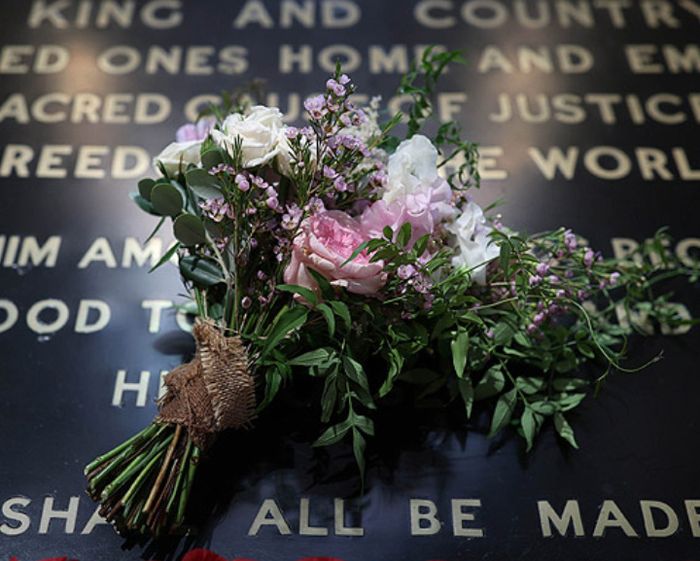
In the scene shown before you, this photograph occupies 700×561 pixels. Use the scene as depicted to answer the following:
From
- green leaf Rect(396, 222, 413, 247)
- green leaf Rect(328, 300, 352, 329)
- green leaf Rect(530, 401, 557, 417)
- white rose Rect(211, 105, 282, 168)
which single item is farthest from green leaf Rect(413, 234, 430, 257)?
green leaf Rect(530, 401, 557, 417)

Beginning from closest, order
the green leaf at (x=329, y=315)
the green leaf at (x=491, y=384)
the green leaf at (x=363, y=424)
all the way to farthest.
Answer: the green leaf at (x=329, y=315) → the green leaf at (x=363, y=424) → the green leaf at (x=491, y=384)

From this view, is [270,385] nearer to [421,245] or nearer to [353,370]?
[353,370]

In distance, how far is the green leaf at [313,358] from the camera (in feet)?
4.58

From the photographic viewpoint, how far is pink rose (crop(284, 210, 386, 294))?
4.43ft

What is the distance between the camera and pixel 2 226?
1.79m

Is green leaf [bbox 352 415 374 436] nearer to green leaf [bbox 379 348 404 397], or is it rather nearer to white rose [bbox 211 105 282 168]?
green leaf [bbox 379 348 404 397]

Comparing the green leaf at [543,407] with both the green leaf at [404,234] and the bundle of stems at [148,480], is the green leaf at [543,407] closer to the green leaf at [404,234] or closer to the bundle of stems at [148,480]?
the green leaf at [404,234]

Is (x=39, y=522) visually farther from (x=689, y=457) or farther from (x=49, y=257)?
(x=689, y=457)

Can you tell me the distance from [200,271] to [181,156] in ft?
0.61

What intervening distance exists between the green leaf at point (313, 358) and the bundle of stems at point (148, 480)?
199 mm

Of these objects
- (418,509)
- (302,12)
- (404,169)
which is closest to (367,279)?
(404,169)

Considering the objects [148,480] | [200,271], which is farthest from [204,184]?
[148,480]

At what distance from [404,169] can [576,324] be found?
0.44 m

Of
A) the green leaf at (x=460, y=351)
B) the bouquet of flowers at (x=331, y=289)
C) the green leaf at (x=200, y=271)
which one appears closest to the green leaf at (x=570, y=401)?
the bouquet of flowers at (x=331, y=289)
